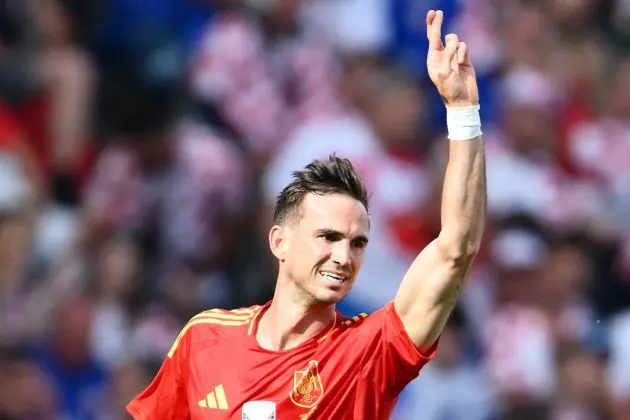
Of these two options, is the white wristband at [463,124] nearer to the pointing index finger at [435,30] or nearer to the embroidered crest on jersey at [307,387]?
the pointing index finger at [435,30]

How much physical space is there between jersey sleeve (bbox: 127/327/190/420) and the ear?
52 centimetres

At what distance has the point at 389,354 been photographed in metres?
4.41

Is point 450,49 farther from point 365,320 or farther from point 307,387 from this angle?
point 307,387

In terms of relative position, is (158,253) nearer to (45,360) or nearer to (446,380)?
(45,360)

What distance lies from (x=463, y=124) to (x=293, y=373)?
116cm

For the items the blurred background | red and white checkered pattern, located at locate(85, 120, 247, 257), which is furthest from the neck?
red and white checkered pattern, located at locate(85, 120, 247, 257)

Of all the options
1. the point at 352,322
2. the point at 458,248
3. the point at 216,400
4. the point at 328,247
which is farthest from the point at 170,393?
the point at 458,248

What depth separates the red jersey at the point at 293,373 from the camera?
4.43 m

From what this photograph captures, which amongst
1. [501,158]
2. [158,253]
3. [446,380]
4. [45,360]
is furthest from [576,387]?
[45,360]

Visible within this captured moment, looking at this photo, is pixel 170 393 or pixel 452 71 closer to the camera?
pixel 452 71

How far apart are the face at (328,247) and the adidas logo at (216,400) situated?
1.61 feet

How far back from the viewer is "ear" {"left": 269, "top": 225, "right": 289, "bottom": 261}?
4.77 meters

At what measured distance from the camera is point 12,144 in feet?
29.6

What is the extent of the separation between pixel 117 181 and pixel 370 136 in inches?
79.6
